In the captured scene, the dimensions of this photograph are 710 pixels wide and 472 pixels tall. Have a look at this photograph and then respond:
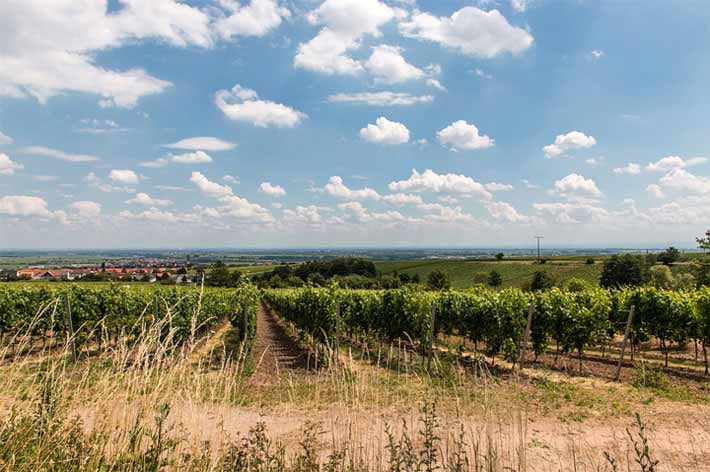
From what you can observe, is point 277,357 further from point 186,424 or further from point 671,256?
point 671,256

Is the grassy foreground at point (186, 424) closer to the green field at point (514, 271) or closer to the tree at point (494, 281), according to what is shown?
the green field at point (514, 271)

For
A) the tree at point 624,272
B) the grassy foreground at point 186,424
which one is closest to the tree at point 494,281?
the tree at point 624,272

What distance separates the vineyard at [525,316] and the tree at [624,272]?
46417 mm

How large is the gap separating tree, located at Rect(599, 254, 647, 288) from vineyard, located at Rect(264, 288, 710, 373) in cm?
4642

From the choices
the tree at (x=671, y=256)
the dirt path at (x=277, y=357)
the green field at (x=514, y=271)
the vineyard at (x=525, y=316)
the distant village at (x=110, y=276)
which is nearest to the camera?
the dirt path at (x=277, y=357)

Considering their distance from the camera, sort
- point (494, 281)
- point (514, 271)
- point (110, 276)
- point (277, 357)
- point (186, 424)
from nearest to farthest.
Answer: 1. point (186, 424)
2. point (277, 357)
3. point (110, 276)
4. point (494, 281)
5. point (514, 271)

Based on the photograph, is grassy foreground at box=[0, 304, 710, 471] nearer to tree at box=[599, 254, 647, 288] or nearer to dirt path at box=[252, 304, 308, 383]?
dirt path at box=[252, 304, 308, 383]

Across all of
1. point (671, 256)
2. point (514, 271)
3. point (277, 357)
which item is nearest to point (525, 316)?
point (277, 357)

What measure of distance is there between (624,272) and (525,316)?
55429 millimetres

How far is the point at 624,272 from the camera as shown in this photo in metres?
57.0

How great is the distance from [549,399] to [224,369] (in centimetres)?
752

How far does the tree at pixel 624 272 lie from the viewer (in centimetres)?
5484

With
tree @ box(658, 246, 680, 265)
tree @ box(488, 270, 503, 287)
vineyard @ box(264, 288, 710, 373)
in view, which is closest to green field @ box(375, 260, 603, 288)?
tree @ box(488, 270, 503, 287)

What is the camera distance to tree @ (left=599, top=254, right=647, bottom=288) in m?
54.8
